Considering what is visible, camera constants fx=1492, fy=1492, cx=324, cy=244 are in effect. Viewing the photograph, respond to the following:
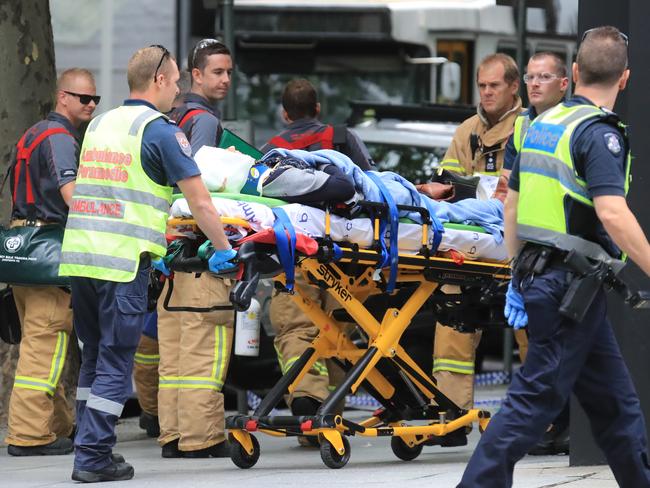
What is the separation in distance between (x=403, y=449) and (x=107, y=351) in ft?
5.77

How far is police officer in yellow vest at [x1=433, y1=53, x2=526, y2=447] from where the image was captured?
27.3 ft

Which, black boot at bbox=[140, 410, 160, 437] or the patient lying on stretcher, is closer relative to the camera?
the patient lying on stretcher

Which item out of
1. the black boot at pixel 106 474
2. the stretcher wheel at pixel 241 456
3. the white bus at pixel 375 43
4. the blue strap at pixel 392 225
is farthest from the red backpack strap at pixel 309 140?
the white bus at pixel 375 43

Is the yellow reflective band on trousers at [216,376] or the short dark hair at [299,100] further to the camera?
the short dark hair at [299,100]

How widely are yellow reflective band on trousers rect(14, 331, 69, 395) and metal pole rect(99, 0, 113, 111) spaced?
209 inches

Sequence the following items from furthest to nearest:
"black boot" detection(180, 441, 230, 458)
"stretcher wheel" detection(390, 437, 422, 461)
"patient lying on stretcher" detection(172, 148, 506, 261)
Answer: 1. "black boot" detection(180, 441, 230, 458)
2. "stretcher wheel" detection(390, 437, 422, 461)
3. "patient lying on stretcher" detection(172, 148, 506, 261)

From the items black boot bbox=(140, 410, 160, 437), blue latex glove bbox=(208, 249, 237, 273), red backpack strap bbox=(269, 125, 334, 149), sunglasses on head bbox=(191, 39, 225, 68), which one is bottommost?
black boot bbox=(140, 410, 160, 437)

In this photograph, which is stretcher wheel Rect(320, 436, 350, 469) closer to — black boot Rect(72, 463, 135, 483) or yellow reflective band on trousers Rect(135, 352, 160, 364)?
black boot Rect(72, 463, 135, 483)

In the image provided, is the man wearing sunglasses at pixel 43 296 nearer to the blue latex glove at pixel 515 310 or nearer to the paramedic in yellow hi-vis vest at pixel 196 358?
the paramedic in yellow hi-vis vest at pixel 196 358

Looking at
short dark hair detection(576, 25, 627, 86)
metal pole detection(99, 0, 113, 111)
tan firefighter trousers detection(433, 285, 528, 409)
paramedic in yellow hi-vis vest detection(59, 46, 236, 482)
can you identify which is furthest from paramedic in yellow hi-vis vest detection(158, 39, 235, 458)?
metal pole detection(99, 0, 113, 111)

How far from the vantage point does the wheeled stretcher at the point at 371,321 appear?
22.7 ft

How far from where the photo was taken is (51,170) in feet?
26.8

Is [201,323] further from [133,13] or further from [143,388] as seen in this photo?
[133,13]

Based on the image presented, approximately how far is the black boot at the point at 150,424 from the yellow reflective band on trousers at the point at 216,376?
4.29 feet
